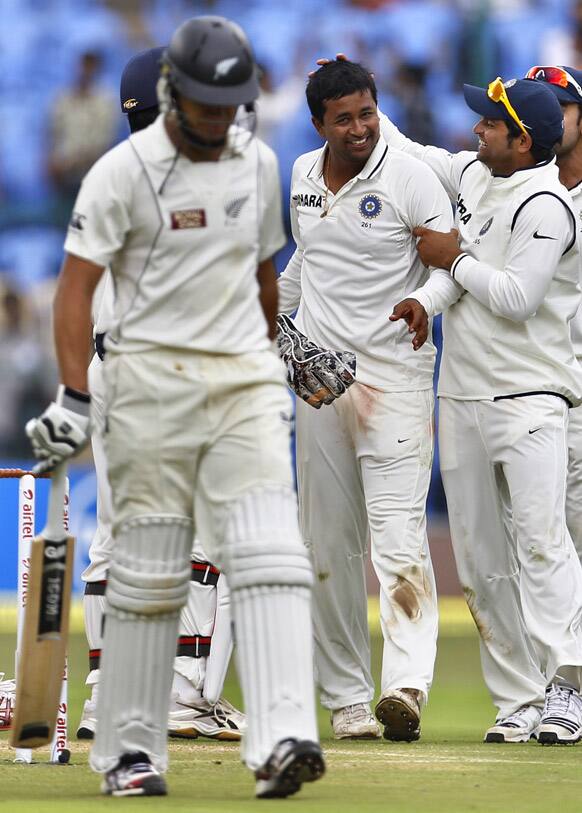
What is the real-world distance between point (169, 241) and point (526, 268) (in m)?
2.00

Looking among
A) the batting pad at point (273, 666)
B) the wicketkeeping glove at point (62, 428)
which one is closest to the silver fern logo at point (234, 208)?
the wicketkeeping glove at point (62, 428)

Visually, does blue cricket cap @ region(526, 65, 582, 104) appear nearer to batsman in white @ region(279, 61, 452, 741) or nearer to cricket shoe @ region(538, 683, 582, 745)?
batsman in white @ region(279, 61, 452, 741)

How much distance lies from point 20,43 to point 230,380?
11474mm

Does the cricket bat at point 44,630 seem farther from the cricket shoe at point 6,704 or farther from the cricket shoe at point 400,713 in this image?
the cricket shoe at point 400,713

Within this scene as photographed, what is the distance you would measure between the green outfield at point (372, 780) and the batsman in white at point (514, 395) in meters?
0.35

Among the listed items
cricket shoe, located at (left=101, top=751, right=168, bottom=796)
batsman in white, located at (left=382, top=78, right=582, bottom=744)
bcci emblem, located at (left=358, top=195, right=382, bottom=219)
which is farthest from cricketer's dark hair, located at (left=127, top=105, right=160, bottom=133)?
cricket shoe, located at (left=101, top=751, right=168, bottom=796)

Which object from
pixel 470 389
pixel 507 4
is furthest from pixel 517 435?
pixel 507 4

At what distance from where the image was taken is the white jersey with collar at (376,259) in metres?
6.28

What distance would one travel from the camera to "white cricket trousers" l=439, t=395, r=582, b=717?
604cm

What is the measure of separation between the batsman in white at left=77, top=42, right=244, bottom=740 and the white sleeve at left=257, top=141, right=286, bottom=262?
1.33 m

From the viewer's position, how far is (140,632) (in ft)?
14.2

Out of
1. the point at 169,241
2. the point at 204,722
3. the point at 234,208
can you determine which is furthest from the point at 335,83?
the point at 204,722

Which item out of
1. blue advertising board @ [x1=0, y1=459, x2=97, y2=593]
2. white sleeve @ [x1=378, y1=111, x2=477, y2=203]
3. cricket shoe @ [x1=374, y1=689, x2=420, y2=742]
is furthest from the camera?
blue advertising board @ [x1=0, y1=459, x2=97, y2=593]

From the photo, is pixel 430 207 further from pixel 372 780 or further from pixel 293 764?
pixel 293 764
